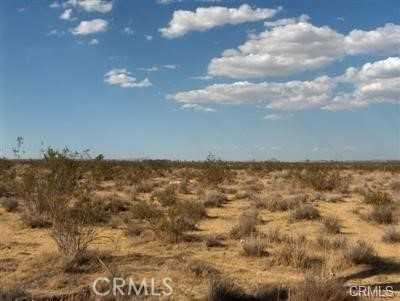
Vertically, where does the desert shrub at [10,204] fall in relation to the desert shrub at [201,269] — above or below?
above

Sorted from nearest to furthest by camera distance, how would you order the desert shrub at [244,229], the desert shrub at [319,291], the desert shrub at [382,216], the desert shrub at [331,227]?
the desert shrub at [319,291] → the desert shrub at [244,229] → the desert shrub at [331,227] → the desert shrub at [382,216]

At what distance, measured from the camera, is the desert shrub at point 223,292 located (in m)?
8.33

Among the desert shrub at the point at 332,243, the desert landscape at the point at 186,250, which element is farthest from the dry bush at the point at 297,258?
the desert shrub at the point at 332,243

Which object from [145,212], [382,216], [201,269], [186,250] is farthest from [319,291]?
[382,216]

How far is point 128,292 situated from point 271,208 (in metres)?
12.6

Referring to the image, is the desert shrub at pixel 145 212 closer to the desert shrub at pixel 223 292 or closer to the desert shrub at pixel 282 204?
the desert shrub at pixel 282 204

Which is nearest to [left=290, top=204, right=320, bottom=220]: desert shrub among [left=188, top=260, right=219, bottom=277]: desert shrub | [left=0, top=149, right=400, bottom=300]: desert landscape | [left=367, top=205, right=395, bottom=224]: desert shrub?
[left=0, top=149, right=400, bottom=300]: desert landscape

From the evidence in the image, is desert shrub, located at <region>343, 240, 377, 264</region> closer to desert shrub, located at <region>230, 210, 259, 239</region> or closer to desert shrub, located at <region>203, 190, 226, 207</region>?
desert shrub, located at <region>230, 210, 259, 239</region>

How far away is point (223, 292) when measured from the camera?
8430mm

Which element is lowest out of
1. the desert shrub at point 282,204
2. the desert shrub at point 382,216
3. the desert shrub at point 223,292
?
the desert shrub at point 223,292

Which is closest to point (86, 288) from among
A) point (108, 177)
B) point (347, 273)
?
point (347, 273)

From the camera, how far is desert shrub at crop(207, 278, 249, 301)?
833cm

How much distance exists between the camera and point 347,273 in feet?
34.2

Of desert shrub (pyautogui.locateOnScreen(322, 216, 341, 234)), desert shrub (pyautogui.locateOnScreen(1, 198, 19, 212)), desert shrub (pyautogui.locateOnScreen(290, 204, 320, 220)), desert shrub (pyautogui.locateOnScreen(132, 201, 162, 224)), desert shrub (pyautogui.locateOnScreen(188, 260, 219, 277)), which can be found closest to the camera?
desert shrub (pyautogui.locateOnScreen(188, 260, 219, 277))
